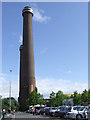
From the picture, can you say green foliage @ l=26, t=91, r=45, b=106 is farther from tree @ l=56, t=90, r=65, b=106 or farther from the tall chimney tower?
the tall chimney tower

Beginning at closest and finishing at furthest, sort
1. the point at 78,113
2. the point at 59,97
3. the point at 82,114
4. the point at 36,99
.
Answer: the point at 82,114
the point at 78,113
the point at 59,97
the point at 36,99

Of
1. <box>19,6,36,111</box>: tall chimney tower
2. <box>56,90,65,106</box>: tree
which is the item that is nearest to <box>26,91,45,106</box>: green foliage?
<box>56,90,65,106</box>: tree

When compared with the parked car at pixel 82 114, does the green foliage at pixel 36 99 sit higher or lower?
lower

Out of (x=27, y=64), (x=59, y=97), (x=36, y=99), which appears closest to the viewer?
(x=59, y=97)

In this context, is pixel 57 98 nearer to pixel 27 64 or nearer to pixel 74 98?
pixel 74 98

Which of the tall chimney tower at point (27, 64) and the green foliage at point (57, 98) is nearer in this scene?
the green foliage at point (57, 98)

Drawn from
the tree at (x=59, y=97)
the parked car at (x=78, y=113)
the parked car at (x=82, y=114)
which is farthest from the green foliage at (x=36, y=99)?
the parked car at (x=82, y=114)

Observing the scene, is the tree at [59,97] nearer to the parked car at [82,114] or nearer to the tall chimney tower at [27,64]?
the tall chimney tower at [27,64]

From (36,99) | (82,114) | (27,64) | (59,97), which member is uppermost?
(27,64)

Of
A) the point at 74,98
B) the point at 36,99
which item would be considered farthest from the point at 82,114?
the point at 36,99

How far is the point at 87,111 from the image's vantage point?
21781mm

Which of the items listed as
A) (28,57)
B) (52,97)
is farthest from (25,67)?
(52,97)

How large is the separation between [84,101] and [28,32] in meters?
41.2

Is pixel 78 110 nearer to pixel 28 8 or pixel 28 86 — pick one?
pixel 28 86
